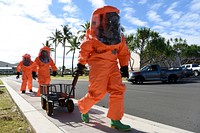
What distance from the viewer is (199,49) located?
6562cm

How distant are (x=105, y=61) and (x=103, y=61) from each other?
3 cm

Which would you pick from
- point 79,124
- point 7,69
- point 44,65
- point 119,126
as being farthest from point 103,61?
point 7,69

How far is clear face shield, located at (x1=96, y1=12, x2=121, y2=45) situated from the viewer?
4.03m

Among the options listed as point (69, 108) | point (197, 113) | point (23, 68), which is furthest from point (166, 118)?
point (23, 68)

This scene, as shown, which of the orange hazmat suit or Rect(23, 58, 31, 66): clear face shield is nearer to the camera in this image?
the orange hazmat suit

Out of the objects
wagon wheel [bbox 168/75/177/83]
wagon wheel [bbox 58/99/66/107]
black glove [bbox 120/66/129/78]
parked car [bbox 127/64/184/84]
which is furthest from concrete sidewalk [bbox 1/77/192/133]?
wagon wheel [bbox 168/75/177/83]

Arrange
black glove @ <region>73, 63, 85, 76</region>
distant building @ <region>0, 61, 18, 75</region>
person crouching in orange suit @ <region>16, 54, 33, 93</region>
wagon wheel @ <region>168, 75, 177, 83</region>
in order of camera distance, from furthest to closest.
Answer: distant building @ <region>0, 61, 18, 75</region>, wagon wheel @ <region>168, 75, 177, 83</region>, person crouching in orange suit @ <region>16, 54, 33, 93</region>, black glove @ <region>73, 63, 85, 76</region>

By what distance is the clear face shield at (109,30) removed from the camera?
159 inches

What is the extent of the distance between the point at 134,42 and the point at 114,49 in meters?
40.1

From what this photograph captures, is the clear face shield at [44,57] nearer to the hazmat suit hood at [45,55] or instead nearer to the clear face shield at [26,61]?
the hazmat suit hood at [45,55]

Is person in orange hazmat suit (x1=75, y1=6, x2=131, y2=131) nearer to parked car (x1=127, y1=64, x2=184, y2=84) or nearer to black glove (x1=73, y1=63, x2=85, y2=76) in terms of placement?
black glove (x1=73, y1=63, x2=85, y2=76)

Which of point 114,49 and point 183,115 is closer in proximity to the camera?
point 114,49

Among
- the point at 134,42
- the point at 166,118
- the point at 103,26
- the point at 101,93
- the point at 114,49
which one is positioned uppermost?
the point at 134,42

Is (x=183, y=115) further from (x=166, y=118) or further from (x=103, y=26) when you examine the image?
(x=103, y=26)
